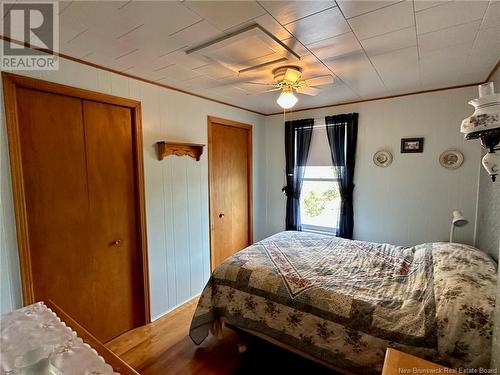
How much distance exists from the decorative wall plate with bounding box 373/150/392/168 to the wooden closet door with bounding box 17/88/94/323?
328cm

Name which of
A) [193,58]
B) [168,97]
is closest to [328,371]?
[193,58]

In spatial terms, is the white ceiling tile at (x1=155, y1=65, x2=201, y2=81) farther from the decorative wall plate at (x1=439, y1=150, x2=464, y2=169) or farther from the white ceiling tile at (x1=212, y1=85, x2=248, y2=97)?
the decorative wall plate at (x1=439, y1=150, x2=464, y2=169)

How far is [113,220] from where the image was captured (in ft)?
7.59

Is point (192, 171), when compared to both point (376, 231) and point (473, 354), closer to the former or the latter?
point (376, 231)

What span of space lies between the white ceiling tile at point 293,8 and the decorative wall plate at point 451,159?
242 cm

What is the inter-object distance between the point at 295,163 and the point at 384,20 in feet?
8.10

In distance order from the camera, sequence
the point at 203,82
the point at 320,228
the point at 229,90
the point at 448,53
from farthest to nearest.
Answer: the point at 320,228, the point at 229,90, the point at 203,82, the point at 448,53

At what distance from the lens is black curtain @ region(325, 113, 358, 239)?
336cm

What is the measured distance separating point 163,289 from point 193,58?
234cm

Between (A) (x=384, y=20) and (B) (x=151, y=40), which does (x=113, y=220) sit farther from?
(A) (x=384, y=20)

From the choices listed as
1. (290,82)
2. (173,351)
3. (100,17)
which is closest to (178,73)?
(100,17)

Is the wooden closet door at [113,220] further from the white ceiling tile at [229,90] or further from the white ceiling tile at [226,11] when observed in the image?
the white ceiling tile at [226,11]

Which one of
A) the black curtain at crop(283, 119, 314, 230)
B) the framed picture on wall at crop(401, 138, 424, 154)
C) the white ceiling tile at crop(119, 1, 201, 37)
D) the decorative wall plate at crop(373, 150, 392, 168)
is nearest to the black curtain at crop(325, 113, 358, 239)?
the decorative wall plate at crop(373, 150, 392, 168)

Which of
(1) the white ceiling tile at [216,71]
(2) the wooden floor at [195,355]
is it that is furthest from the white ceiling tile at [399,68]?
(2) the wooden floor at [195,355]
